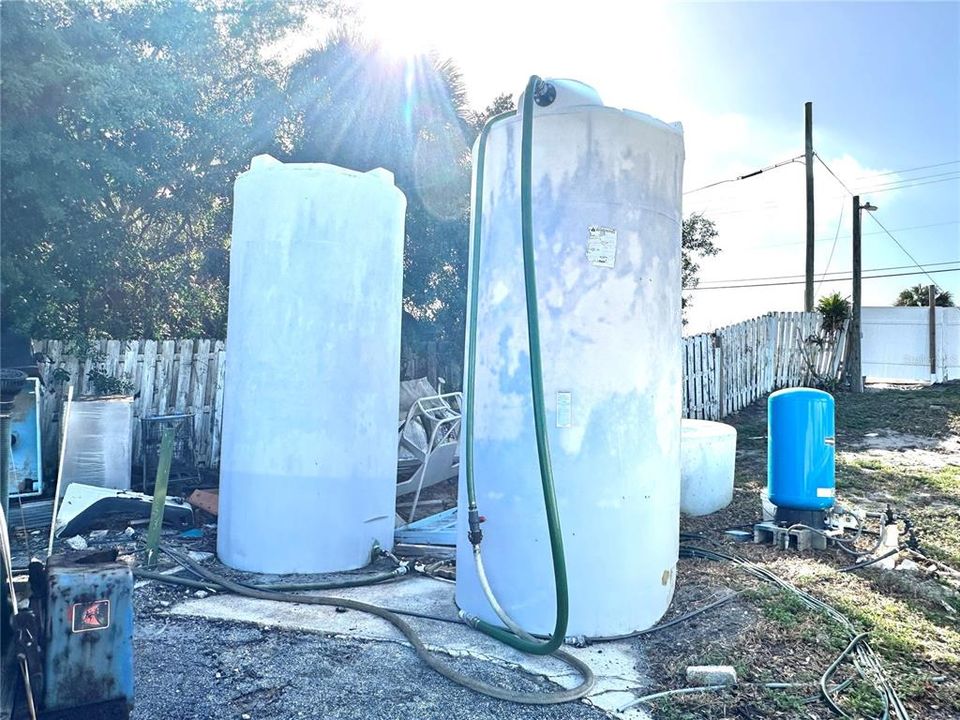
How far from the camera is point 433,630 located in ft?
12.7

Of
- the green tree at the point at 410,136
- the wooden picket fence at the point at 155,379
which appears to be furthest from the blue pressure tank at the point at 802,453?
the wooden picket fence at the point at 155,379

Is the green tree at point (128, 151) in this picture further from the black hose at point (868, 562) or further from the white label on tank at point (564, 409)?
the black hose at point (868, 562)

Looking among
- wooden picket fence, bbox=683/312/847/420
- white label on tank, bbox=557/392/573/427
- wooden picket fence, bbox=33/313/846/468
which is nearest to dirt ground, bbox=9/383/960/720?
white label on tank, bbox=557/392/573/427

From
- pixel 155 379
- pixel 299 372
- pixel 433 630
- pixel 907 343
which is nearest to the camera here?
pixel 433 630

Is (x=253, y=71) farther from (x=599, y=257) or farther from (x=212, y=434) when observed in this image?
(x=599, y=257)

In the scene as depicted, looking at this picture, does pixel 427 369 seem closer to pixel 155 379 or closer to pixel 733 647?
pixel 155 379

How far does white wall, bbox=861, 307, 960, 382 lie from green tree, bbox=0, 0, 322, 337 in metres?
15.8

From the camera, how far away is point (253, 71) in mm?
10578

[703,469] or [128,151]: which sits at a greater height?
[128,151]

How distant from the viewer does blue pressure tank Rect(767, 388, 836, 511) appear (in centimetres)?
572

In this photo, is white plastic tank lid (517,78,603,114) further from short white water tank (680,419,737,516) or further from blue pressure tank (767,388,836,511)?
short white water tank (680,419,737,516)

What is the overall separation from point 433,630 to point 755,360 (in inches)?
421

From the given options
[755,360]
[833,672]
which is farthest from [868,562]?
[755,360]

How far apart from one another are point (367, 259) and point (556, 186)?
193 cm
